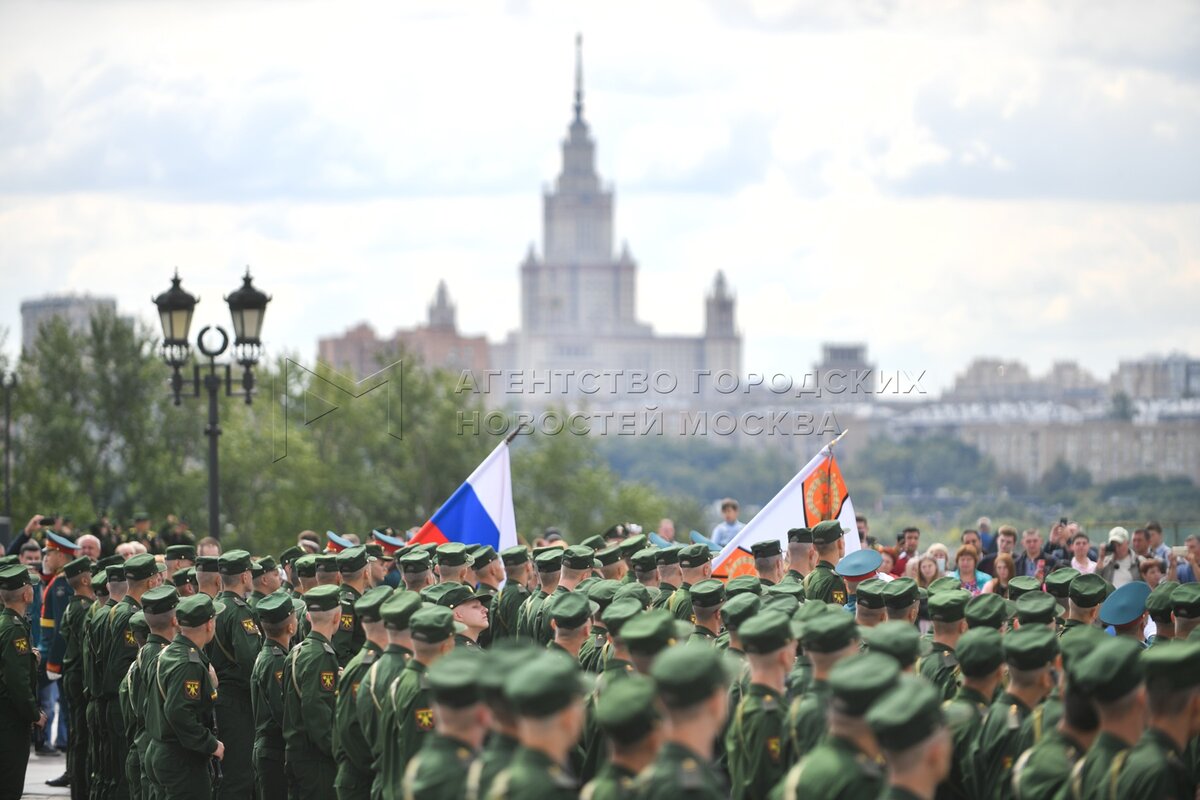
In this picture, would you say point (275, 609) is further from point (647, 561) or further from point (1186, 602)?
point (1186, 602)

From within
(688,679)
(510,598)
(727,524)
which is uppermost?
(688,679)

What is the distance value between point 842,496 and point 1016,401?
515ft

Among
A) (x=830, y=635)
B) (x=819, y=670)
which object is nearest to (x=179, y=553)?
(x=819, y=670)

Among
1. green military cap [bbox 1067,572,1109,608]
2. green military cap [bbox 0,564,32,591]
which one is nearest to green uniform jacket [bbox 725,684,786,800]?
green military cap [bbox 1067,572,1109,608]

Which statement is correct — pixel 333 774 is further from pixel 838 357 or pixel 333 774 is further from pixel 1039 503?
pixel 838 357

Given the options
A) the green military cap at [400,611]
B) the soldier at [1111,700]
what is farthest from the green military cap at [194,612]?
the soldier at [1111,700]

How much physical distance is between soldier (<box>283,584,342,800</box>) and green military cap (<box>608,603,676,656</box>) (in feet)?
9.42

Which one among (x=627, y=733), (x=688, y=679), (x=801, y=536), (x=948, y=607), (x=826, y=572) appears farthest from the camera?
(x=801, y=536)

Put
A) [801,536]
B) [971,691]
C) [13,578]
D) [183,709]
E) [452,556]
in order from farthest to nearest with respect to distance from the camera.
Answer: [801,536], [13,578], [452,556], [183,709], [971,691]

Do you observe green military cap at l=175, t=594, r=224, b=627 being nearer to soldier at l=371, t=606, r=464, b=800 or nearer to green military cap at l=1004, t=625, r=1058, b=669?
soldier at l=371, t=606, r=464, b=800

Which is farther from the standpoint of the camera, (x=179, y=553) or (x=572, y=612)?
(x=179, y=553)

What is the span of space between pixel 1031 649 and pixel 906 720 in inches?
66.8

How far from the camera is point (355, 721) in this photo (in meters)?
8.46

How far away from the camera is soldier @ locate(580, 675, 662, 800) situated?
18.4ft
